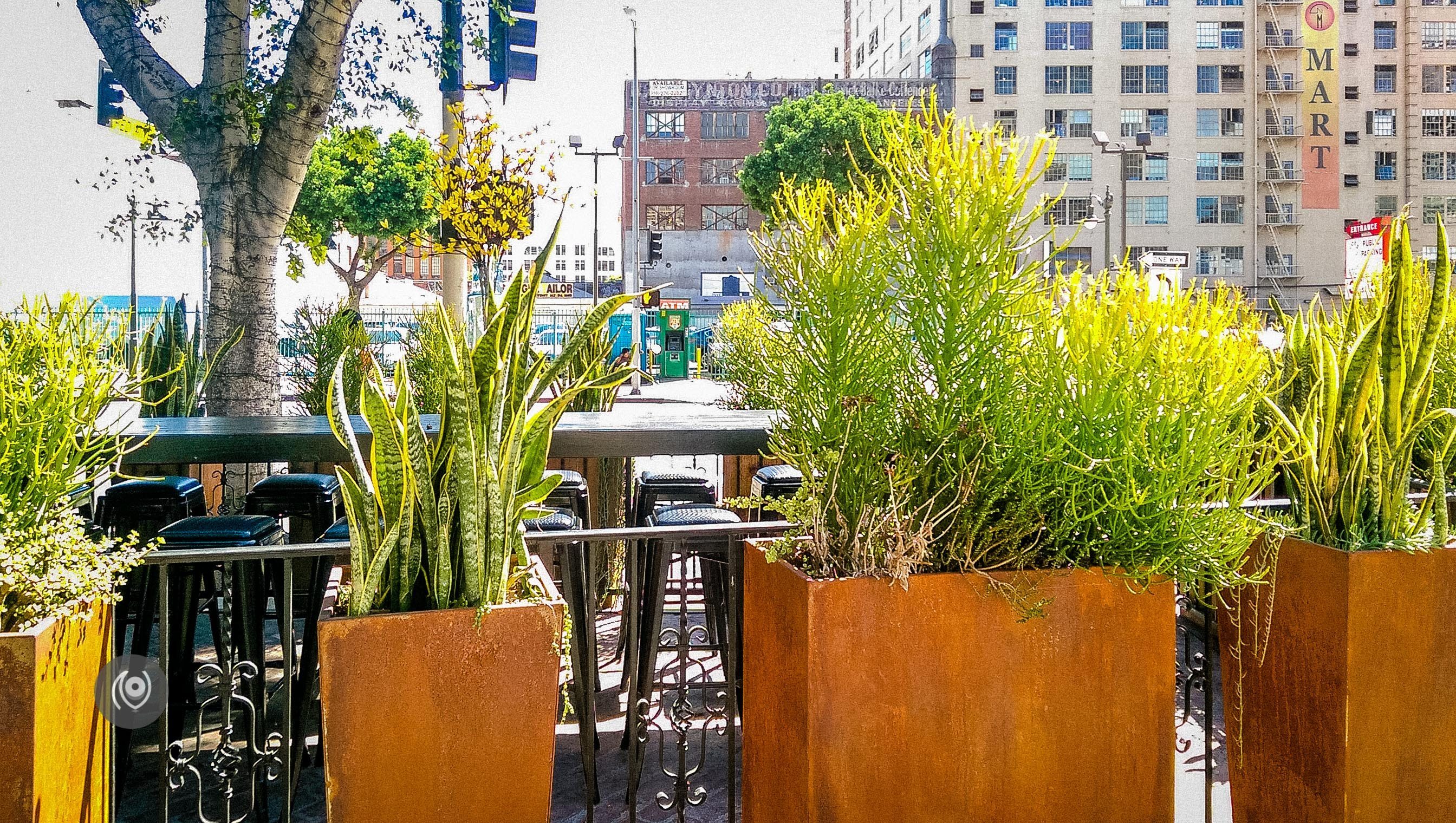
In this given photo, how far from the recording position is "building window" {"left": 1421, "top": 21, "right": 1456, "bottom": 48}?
50344 mm

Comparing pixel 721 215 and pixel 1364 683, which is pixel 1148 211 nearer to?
pixel 721 215

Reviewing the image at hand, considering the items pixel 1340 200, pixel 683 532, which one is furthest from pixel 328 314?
pixel 1340 200

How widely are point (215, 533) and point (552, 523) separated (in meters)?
1.12

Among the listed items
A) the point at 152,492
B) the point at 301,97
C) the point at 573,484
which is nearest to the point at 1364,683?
the point at 573,484

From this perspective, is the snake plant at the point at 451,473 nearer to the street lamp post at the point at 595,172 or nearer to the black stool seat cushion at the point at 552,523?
the black stool seat cushion at the point at 552,523

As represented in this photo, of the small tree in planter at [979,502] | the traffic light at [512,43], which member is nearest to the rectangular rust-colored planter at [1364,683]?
the small tree in planter at [979,502]

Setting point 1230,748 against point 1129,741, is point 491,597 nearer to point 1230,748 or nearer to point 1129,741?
point 1129,741

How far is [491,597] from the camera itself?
81.6 inches

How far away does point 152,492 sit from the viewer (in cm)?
408

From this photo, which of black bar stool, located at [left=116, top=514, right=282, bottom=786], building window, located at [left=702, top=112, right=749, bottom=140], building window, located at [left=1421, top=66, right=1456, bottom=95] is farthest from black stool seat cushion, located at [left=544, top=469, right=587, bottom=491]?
building window, located at [left=1421, top=66, right=1456, bottom=95]

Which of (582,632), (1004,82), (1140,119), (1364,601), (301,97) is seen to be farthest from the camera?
(1004,82)

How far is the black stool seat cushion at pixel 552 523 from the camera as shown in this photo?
365cm

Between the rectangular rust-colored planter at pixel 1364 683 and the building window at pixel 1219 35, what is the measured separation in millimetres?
56415

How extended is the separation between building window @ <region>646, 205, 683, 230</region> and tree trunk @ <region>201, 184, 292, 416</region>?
51.6 m
